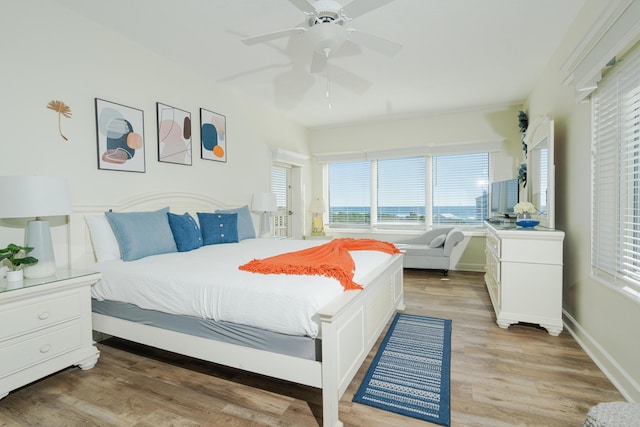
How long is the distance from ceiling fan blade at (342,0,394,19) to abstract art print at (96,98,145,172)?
2171 millimetres

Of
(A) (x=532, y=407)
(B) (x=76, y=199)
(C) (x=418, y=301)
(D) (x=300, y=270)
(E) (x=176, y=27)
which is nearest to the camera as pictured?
(A) (x=532, y=407)

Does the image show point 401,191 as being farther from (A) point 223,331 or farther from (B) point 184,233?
(A) point 223,331

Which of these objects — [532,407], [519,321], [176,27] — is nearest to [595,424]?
[532,407]

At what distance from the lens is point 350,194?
20.9 feet

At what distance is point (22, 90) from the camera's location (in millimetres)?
2281

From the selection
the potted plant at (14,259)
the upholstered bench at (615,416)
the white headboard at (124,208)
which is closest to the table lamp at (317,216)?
the white headboard at (124,208)

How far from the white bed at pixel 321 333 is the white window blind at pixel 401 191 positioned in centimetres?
305

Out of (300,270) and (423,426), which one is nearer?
(423,426)

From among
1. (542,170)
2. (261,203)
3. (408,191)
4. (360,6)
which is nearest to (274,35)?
(360,6)

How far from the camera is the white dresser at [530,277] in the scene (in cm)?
273

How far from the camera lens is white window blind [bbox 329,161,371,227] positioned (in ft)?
20.5

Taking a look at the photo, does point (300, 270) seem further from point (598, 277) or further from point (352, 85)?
point (352, 85)

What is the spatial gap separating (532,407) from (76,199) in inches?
136

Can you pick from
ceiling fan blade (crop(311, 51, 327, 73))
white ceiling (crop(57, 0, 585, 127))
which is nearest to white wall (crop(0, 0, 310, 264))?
white ceiling (crop(57, 0, 585, 127))
